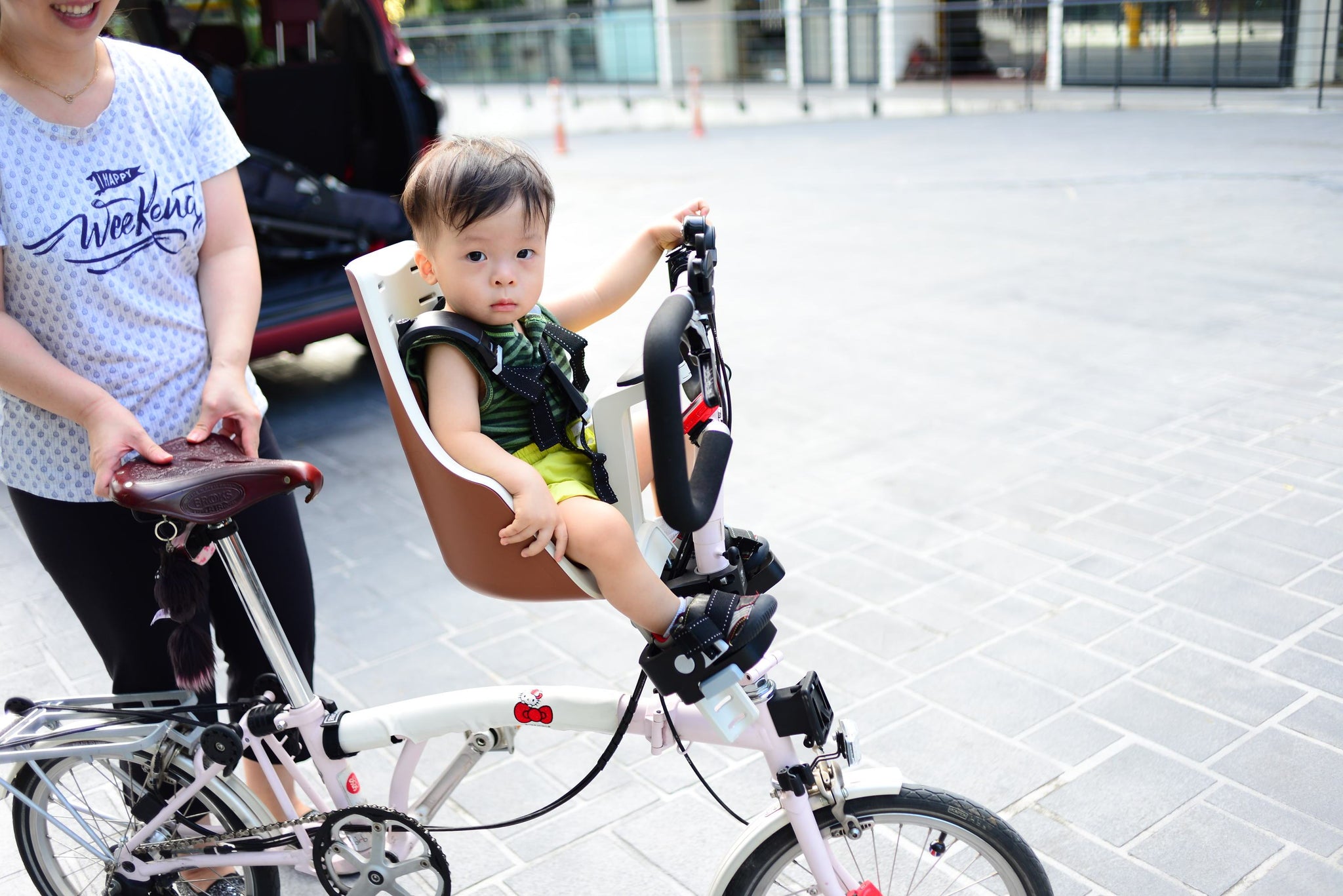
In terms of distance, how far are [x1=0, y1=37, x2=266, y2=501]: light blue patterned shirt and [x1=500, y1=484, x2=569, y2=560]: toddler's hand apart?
2.54ft

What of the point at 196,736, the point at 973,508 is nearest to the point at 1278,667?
the point at 973,508

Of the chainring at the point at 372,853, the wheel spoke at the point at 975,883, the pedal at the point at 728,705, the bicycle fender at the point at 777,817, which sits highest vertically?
the pedal at the point at 728,705

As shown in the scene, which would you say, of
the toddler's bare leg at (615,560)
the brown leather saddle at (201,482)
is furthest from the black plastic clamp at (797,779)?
the brown leather saddle at (201,482)

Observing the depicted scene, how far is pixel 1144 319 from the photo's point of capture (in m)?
6.17

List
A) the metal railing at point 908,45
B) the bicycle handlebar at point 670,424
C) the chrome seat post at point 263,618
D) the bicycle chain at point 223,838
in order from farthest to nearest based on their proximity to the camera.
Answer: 1. the metal railing at point 908,45
2. the bicycle chain at point 223,838
3. the chrome seat post at point 263,618
4. the bicycle handlebar at point 670,424

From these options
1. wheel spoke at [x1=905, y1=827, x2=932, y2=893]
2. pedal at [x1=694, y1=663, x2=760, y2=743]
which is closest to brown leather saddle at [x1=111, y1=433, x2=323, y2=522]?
pedal at [x1=694, y1=663, x2=760, y2=743]

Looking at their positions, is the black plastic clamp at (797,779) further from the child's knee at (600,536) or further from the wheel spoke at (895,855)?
the child's knee at (600,536)

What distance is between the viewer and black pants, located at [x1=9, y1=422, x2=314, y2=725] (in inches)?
86.7

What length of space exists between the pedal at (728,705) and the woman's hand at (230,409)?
2.99 feet

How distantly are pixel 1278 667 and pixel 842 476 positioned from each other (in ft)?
5.82

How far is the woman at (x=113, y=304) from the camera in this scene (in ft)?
6.46

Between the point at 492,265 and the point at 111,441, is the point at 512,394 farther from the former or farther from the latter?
the point at 111,441

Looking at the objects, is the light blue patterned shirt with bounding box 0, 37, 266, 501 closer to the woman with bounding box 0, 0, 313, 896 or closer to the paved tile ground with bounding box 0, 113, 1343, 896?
the woman with bounding box 0, 0, 313, 896

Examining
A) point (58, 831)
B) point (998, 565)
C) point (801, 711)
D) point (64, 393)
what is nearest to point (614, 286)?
point (801, 711)
